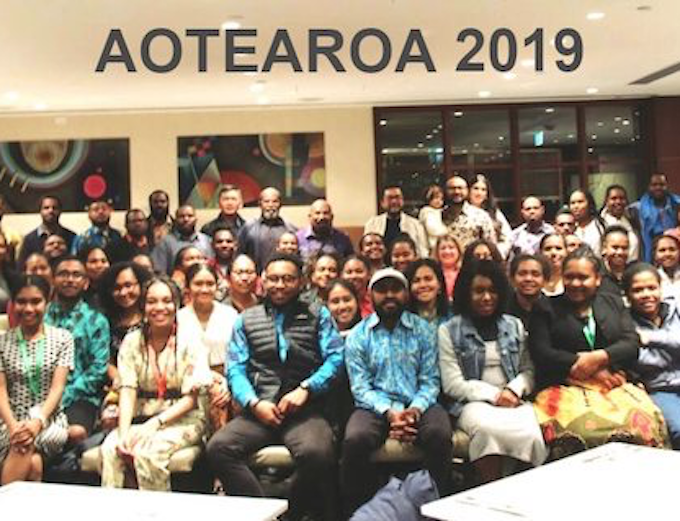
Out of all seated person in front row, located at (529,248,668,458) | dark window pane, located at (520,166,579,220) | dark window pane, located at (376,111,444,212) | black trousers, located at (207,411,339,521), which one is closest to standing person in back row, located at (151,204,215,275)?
black trousers, located at (207,411,339,521)

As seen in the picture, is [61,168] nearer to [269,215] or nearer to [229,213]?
[229,213]

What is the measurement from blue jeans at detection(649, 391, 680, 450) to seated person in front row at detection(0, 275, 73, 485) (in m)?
2.81

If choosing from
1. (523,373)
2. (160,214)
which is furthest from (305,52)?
(160,214)

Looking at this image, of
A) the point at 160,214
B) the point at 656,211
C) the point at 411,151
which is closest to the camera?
the point at 656,211

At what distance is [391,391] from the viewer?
12.4 feet

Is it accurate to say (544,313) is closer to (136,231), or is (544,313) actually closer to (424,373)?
(424,373)

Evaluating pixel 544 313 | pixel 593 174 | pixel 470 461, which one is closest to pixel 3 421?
pixel 470 461

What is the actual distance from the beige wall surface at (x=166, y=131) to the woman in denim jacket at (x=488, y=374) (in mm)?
5664

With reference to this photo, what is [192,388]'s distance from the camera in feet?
12.1

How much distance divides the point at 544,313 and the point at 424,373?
2.27 ft

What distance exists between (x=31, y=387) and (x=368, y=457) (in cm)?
165

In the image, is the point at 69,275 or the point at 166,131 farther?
the point at 166,131

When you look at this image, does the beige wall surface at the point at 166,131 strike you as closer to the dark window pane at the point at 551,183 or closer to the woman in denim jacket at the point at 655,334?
the dark window pane at the point at 551,183

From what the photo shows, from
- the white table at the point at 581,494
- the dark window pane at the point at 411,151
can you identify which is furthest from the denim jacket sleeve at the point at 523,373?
the dark window pane at the point at 411,151
